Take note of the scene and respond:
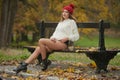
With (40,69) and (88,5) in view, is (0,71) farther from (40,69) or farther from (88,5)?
(88,5)

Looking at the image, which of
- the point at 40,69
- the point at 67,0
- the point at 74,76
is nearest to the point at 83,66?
the point at 40,69

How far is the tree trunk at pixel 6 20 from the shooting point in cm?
2316

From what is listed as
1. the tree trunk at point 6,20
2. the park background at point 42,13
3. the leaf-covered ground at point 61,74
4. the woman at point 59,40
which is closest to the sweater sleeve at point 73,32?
the woman at point 59,40

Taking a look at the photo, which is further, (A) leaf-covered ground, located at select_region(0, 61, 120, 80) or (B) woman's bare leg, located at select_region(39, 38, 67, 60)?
(B) woman's bare leg, located at select_region(39, 38, 67, 60)

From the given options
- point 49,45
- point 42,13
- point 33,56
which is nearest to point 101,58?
point 49,45

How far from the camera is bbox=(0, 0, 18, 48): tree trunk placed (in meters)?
23.2

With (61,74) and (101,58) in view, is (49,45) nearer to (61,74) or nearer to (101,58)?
(61,74)

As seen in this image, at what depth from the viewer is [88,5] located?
28328mm

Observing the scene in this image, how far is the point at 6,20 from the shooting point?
23328 millimetres

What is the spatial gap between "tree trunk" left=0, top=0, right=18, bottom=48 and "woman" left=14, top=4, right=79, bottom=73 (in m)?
12.8

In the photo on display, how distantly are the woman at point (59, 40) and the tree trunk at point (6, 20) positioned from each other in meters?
12.8

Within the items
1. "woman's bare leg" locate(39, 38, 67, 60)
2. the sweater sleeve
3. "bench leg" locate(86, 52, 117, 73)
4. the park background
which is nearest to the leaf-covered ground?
"bench leg" locate(86, 52, 117, 73)

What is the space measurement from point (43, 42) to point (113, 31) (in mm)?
58525

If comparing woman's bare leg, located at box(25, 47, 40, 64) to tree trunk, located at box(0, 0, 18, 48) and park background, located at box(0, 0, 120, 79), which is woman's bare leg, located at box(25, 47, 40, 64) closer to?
park background, located at box(0, 0, 120, 79)
